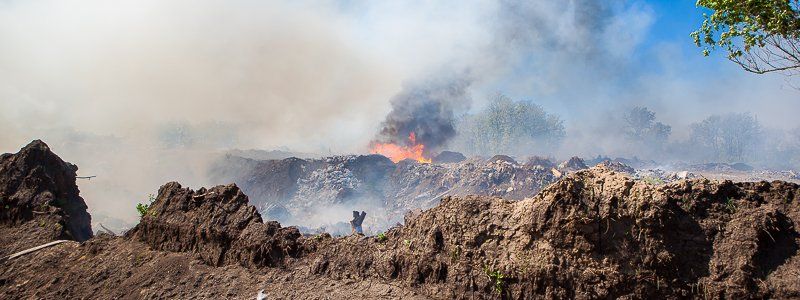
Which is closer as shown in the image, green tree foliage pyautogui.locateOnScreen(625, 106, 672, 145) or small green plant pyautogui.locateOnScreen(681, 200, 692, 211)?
small green plant pyautogui.locateOnScreen(681, 200, 692, 211)

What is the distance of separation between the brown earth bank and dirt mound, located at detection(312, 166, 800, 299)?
0.01 m

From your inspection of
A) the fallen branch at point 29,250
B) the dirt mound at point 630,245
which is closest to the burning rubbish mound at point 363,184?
the fallen branch at point 29,250

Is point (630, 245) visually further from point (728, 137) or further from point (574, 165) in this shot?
point (728, 137)

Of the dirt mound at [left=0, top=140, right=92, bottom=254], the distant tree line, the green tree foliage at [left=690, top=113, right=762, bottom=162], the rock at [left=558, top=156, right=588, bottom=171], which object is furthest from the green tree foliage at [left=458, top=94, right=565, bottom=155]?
the dirt mound at [left=0, top=140, right=92, bottom=254]

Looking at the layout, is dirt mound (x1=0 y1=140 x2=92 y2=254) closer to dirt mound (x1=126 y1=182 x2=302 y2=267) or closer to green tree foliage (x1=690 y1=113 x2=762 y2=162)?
dirt mound (x1=126 y1=182 x2=302 y2=267)

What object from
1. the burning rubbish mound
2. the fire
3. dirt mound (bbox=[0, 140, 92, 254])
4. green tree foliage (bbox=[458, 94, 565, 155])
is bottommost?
dirt mound (bbox=[0, 140, 92, 254])

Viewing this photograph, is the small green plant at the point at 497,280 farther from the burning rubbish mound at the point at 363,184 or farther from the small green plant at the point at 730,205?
the burning rubbish mound at the point at 363,184

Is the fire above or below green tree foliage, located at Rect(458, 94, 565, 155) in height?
below

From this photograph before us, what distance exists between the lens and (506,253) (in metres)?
5.19

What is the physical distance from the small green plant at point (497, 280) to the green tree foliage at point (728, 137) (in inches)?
4992

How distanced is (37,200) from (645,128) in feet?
450

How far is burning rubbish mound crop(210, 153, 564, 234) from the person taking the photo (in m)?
38.5

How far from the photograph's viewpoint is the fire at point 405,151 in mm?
69125

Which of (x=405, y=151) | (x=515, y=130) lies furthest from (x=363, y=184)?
(x=515, y=130)
